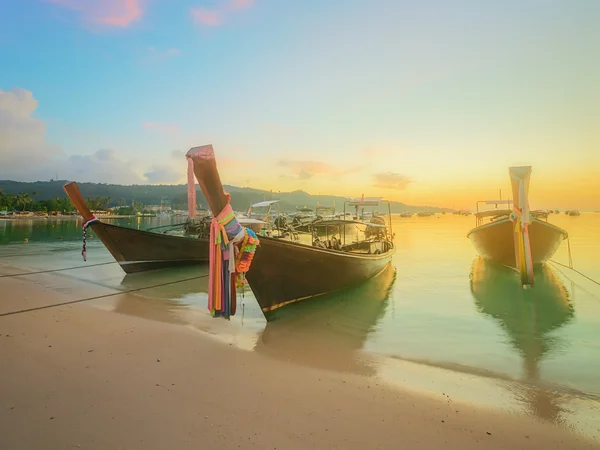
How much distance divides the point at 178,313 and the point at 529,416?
24.0 feet

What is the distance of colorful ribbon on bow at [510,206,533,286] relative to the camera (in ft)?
27.6

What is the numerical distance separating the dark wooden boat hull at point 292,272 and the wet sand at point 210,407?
2091mm

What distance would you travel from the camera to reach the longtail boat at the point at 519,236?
8667mm

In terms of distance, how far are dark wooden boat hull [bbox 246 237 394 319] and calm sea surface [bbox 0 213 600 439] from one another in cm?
41

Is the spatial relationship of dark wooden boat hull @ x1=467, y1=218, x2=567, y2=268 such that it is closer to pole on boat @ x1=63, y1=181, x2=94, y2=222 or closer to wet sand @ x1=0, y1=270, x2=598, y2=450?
wet sand @ x1=0, y1=270, x2=598, y2=450

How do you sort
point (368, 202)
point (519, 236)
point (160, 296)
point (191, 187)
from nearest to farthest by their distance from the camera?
point (191, 187) < point (519, 236) < point (160, 296) < point (368, 202)

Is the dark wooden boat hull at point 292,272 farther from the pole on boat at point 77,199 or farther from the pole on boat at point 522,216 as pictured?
the pole on boat at point 77,199

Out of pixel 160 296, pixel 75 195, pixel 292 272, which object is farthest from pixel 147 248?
pixel 292 272

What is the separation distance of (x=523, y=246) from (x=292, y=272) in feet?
21.1

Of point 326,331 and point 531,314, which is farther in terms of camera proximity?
point 531,314

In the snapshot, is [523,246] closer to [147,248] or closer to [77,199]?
[77,199]

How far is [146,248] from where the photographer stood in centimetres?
1475

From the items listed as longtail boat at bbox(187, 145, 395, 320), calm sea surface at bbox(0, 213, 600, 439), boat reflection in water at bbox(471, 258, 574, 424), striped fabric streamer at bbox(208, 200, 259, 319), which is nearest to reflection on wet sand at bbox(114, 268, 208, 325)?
calm sea surface at bbox(0, 213, 600, 439)

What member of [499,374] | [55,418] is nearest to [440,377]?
[499,374]
